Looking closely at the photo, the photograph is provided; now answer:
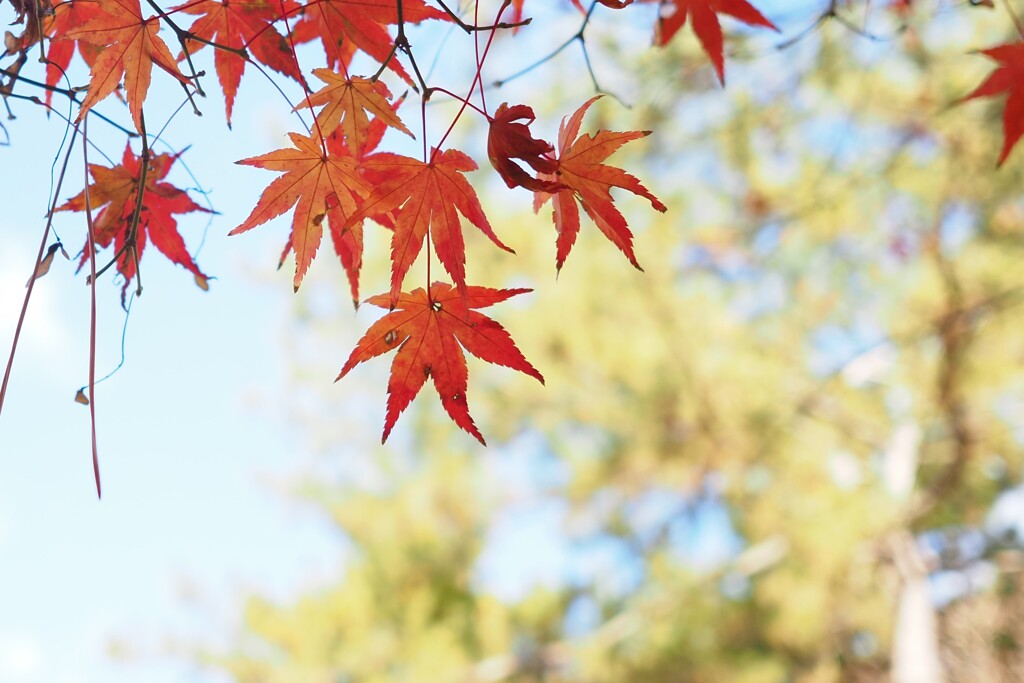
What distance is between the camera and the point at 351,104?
61 cm

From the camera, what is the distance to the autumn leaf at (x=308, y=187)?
0.59 m

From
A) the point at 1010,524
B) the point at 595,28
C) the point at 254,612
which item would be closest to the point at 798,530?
the point at 1010,524

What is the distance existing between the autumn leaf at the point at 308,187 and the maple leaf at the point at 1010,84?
0.51m

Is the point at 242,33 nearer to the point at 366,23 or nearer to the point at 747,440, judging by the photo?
the point at 366,23

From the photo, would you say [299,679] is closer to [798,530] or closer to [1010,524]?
[798,530]

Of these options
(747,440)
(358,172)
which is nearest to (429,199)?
(358,172)

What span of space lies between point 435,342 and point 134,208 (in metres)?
0.25

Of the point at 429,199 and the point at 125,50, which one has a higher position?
the point at 125,50

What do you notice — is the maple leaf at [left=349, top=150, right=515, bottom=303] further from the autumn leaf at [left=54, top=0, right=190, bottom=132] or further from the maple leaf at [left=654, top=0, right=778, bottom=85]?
the maple leaf at [left=654, top=0, right=778, bottom=85]

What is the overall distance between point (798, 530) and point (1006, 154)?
10.8 feet

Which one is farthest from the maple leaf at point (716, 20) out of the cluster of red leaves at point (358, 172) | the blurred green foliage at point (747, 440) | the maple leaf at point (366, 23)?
the blurred green foliage at point (747, 440)

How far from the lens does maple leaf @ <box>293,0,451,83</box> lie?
1.91 feet

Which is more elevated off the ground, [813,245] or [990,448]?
[813,245]

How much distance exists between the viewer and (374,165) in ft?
1.86
